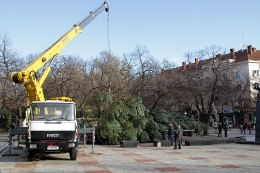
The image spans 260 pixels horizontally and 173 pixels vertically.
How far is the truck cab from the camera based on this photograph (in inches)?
522

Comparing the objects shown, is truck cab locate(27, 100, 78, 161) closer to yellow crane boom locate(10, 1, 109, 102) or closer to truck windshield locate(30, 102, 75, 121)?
truck windshield locate(30, 102, 75, 121)

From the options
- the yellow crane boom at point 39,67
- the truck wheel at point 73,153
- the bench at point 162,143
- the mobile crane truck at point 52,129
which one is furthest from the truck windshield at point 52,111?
the bench at point 162,143

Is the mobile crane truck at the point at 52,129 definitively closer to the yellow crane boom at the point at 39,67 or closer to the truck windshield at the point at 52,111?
the truck windshield at the point at 52,111

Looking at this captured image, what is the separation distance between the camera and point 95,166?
12.4 metres

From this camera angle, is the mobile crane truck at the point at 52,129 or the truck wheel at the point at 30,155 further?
the truck wheel at the point at 30,155

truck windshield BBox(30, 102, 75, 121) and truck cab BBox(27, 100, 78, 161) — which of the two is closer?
truck cab BBox(27, 100, 78, 161)

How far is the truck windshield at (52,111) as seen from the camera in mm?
13831

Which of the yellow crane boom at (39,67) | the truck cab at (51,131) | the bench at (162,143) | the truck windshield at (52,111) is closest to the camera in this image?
the truck cab at (51,131)

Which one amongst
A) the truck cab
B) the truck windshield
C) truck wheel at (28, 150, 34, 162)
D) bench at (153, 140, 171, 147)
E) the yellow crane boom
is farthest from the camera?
bench at (153, 140, 171, 147)

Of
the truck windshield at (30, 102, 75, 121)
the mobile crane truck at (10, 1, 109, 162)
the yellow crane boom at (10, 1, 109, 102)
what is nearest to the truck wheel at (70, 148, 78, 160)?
the mobile crane truck at (10, 1, 109, 162)

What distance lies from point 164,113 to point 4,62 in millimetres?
18869

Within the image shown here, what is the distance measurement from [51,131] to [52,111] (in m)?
1.07

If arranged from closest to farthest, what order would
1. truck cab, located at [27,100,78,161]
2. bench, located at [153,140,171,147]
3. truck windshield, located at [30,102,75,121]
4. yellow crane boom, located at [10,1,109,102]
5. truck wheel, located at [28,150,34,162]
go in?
truck cab, located at [27,100,78,161]
truck wheel, located at [28,150,34,162]
truck windshield, located at [30,102,75,121]
yellow crane boom, located at [10,1,109,102]
bench, located at [153,140,171,147]

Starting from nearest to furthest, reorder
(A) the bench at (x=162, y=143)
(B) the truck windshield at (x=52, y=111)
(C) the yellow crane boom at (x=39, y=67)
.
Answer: (B) the truck windshield at (x=52, y=111) < (C) the yellow crane boom at (x=39, y=67) < (A) the bench at (x=162, y=143)
